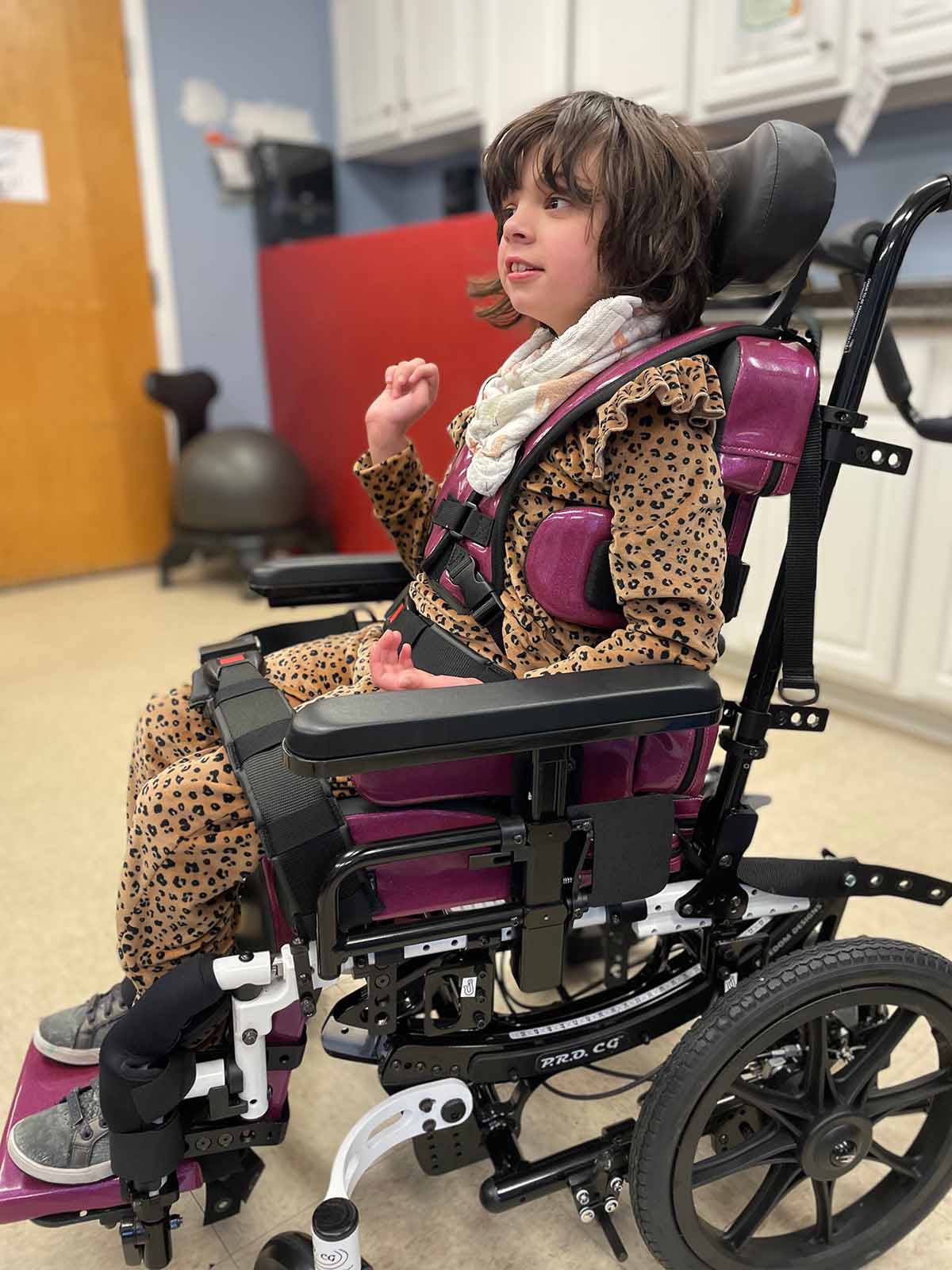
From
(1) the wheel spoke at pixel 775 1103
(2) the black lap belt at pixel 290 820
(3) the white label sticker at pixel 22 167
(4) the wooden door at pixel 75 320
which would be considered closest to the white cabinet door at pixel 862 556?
(1) the wheel spoke at pixel 775 1103

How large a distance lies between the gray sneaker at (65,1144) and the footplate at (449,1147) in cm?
30

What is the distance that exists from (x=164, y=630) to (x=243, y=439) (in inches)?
30.9

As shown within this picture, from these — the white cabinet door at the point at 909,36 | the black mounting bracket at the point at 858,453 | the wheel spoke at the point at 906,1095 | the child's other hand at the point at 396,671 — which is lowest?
the wheel spoke at the point at 906,1095

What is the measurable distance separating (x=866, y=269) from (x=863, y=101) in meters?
1.69

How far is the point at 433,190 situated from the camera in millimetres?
3928

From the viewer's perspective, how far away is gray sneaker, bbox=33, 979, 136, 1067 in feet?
3.34

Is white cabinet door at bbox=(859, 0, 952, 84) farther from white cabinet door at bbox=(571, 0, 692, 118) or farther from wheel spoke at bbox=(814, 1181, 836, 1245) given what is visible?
wheel spoke at bbox=(814, 1181, 836, 1245)

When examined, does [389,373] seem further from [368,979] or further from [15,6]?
[15,6]

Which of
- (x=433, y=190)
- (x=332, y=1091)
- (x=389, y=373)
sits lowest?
(x=332, y=1091)

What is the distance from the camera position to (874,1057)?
0.90 metres

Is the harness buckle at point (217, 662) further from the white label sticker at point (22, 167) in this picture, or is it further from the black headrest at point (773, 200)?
the white label sticker at point (22, 167)

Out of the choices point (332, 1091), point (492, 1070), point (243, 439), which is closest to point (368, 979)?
point (492, 1070)

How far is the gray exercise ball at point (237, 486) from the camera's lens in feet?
10.5

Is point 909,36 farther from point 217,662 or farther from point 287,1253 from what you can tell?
point 287,1253
